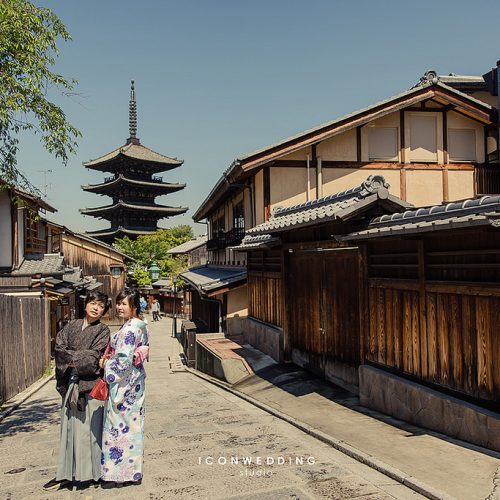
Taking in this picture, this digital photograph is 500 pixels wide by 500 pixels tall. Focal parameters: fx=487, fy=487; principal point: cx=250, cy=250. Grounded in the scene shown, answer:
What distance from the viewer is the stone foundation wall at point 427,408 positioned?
5.49m

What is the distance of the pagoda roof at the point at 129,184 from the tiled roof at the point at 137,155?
2.51 metres

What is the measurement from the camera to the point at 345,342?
356 inches

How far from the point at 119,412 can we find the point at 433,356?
4.14 meters

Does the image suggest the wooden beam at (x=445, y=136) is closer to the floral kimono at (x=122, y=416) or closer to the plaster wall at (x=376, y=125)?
the plaster wall at (x=376, y=125)

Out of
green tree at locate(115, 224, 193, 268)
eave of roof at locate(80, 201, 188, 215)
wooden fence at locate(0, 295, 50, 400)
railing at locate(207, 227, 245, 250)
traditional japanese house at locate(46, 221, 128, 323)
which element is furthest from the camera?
eave of roof at locate(80, 201, 188, 215)

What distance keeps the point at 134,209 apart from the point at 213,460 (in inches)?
2111

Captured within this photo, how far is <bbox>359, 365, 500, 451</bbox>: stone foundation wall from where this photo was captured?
18.0 ft

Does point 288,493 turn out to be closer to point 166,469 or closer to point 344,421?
point 166,469

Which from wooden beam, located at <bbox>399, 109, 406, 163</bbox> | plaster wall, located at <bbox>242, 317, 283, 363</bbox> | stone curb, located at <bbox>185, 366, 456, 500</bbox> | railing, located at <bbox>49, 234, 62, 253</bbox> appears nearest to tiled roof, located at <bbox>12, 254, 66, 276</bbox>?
railing, located at <bbox>49, 234, 62, 253</bbox>

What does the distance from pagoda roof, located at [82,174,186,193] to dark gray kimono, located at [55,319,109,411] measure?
173ft

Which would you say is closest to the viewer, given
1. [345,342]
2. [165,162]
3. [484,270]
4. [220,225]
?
[484,270]

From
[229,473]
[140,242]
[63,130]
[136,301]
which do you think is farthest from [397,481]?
[140,242]

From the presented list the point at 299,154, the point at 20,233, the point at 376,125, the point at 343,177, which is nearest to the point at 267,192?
the point at 299,154

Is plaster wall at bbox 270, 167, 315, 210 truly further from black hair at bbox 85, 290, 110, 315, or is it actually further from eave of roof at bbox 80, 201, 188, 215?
eave of roof at bbox 80, 201, 188, 215
